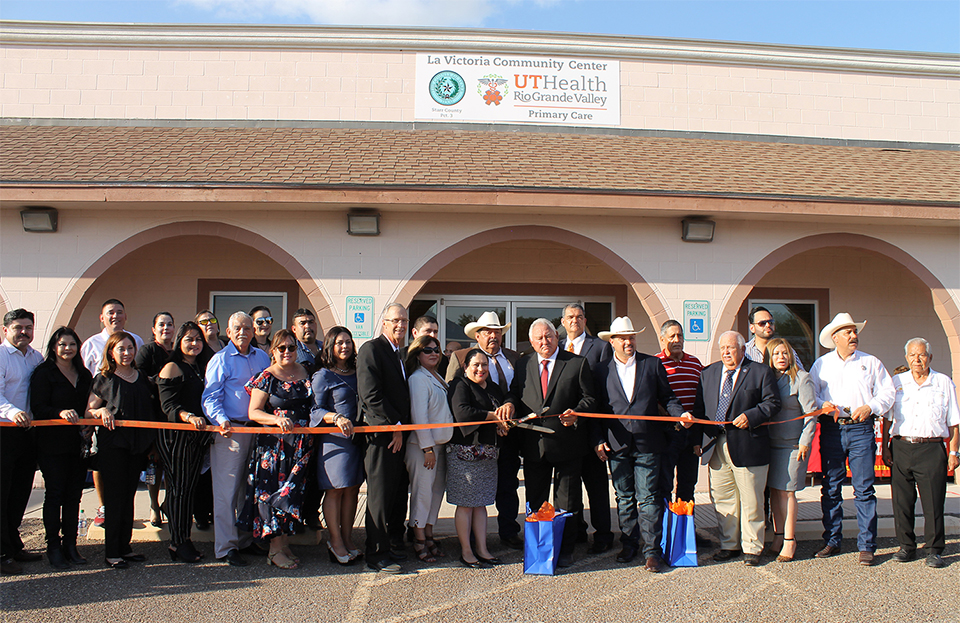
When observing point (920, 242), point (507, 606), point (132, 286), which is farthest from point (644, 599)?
point (132, 286)

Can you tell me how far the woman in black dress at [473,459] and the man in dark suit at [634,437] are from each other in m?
0.84

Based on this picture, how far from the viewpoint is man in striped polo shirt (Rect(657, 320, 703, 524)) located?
5.32 m

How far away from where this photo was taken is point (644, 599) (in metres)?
4.23

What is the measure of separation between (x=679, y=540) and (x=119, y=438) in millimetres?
3992

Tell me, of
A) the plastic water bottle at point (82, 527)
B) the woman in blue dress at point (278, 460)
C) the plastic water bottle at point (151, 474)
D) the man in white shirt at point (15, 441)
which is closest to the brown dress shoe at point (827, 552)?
the woman in blue dress at point (278, 460)

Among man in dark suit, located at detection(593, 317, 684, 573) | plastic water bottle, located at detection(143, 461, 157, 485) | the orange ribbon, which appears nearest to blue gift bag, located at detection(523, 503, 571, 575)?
man in dark suit, located at detection(593, 317, 684, 573)

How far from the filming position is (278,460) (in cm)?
482

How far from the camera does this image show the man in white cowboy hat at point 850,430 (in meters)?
5.08

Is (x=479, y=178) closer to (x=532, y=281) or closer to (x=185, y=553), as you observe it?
(x=532, y=281)

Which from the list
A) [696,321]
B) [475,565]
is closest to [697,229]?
[696,321]

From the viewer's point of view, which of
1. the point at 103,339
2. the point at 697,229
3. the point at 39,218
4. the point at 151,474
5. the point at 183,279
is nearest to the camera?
the point at 151,474

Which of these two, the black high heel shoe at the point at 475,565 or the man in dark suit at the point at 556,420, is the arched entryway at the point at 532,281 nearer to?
the man in dark suit at the point at 556,420

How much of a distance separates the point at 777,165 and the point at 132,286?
345 inches

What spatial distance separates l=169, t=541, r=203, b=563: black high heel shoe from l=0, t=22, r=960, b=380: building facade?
3327 mm
